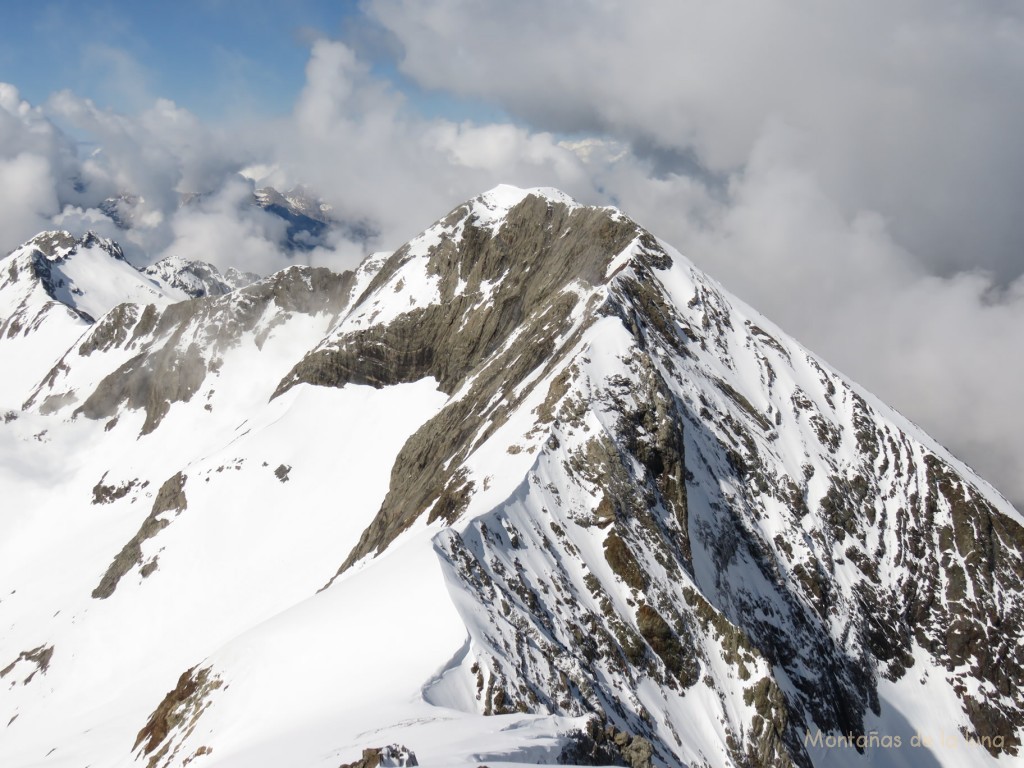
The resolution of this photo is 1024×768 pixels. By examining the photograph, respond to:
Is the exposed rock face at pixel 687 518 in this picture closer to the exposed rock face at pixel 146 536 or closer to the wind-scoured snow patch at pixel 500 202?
the wind-scoured snow patch at pixel 500 202

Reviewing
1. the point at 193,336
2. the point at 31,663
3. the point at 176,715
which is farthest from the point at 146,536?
the point at 176,715

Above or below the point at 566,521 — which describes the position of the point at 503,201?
above

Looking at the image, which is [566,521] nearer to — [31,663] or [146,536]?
[146,536]

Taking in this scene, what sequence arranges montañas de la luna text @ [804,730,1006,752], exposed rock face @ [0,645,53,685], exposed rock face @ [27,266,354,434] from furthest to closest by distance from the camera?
1. exposed rock face @ [27,266,354,434]
2. exposed rock face @ [0,645,53,685]
3. montañas de la luna text @ [804,730,1006,752]

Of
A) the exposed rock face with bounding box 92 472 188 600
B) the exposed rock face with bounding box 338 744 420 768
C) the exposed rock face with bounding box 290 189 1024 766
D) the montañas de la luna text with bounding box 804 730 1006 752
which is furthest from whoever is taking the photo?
the exposed rock face with bounding box 92 472 188 600

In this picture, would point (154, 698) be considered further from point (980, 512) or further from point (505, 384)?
point (980, 512)

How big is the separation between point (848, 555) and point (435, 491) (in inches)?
1586

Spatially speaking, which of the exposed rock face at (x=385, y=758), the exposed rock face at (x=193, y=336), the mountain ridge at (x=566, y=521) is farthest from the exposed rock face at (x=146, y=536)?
the exposed rock face at (x=385, y=758)

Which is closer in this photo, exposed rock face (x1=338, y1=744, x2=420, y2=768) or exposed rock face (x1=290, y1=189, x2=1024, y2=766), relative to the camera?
exposed rock face (x1=338, y1=744, x2=420, y2=768)

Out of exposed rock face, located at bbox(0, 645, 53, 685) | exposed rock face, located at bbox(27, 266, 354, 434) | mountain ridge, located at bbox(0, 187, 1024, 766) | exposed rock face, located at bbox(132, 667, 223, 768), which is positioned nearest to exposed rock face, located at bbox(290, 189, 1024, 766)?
mountain ridge, located at bbox(0, 187, 1024, 766)

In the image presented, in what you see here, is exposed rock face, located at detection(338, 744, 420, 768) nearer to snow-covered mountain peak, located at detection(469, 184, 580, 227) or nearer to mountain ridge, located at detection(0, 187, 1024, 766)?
mountain ridge, located at detection(0, 187, 1024, 766)

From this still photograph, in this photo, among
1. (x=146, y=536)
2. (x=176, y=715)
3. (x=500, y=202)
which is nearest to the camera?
(x=176, y=715)

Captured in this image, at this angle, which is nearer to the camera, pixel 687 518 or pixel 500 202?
pixel 687 518

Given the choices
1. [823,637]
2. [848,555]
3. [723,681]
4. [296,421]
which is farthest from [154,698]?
[848,555]
